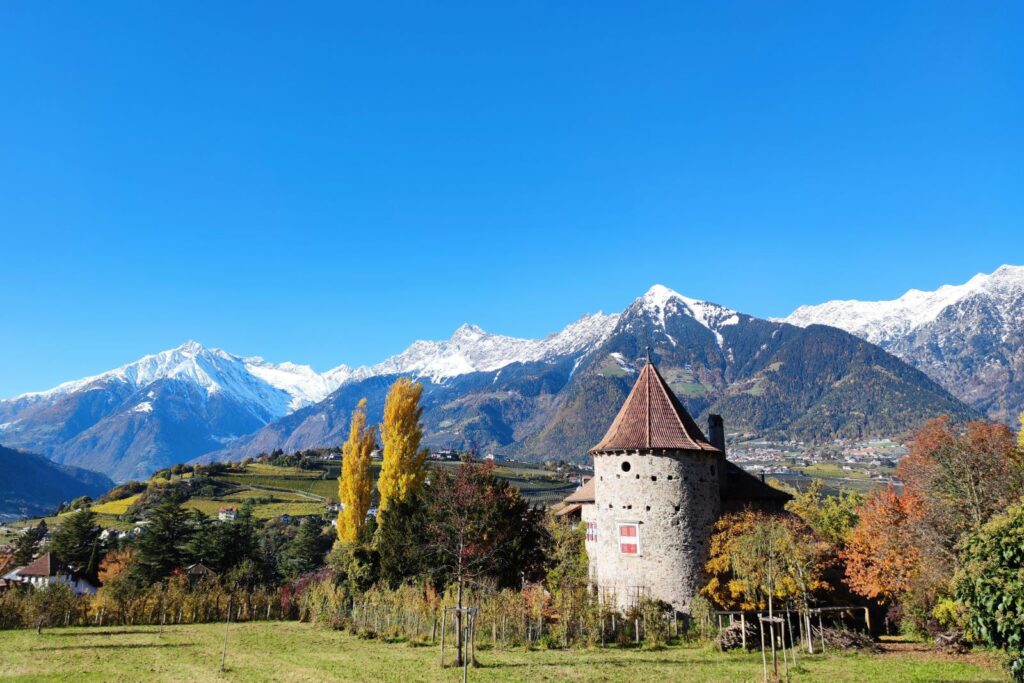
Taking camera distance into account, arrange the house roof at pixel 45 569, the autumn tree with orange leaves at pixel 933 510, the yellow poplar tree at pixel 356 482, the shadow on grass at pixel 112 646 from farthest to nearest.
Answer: the house roof at pixel 45 569
the yellow poplar tree at pixel 356 482
the shadow on grass at pixel 112 646
the autumn tree with orange leaves at pixel 933 510

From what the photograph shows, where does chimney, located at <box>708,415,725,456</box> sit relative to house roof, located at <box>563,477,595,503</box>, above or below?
above

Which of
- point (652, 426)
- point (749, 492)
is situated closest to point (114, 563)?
point (652, 426)

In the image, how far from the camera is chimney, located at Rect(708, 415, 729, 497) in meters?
37.3

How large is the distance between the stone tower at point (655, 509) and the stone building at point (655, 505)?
50mm

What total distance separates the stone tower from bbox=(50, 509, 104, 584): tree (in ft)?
201

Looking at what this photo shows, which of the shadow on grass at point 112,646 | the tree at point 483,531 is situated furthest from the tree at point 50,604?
the tree at point 483,531

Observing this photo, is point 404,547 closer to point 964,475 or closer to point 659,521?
point 659,521

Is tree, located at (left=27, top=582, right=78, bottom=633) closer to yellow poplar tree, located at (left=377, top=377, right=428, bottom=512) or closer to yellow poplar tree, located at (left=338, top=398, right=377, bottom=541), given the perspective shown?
yellow poplar tree, located at (left=338, top=398, right=377, bottom=541)

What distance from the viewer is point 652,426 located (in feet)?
114

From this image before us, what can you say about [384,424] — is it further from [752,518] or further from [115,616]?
[752,518]

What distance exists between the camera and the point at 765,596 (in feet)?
99.0

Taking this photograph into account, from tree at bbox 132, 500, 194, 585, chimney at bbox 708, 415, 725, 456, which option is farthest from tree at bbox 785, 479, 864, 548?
tree at bbox 132, 500, 194, 585

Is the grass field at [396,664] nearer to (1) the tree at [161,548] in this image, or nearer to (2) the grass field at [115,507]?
(1) the tree at [161,548]

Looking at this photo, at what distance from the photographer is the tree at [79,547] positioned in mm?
69062
